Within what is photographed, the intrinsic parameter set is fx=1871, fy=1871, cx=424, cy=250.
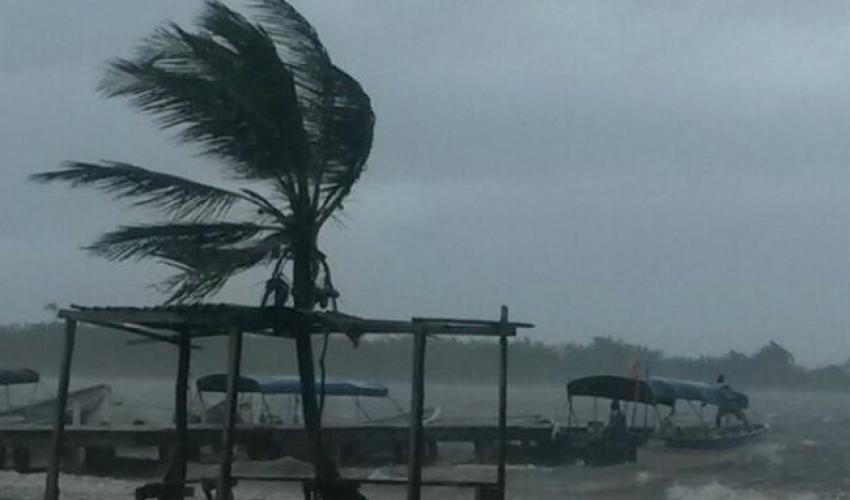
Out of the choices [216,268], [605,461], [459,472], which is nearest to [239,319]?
[216,268]

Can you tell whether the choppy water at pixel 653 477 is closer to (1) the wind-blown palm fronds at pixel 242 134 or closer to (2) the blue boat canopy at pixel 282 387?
Result: (2) the blue boat canopy at pixel 282 387

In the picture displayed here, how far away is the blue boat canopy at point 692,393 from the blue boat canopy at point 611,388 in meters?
1.35

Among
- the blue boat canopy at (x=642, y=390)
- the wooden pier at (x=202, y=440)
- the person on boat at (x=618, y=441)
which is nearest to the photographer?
the wooden pier at (x=202, y=440)

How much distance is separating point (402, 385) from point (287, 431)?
5572 centimetres

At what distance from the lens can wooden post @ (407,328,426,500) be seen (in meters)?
14.8

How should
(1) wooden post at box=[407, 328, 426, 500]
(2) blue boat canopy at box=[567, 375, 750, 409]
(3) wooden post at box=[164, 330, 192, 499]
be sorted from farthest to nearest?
(2) blue boat canopy at box=[567, 375, 750, 409] → (3) wooden post at box=[164, 330, 192, 499] → (1) wooden post at box=[407, 328, 426, 500]

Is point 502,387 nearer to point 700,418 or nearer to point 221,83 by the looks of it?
→ point 221,83

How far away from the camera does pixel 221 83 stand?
15.1 metres

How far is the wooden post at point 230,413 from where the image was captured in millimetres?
14539

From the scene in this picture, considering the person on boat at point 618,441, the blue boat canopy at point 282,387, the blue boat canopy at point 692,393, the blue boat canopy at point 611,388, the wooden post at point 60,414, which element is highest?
the blue boat canopy at point 692,393

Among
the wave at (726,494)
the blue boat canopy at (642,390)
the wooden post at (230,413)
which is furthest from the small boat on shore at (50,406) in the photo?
the wooden post at (230,413)

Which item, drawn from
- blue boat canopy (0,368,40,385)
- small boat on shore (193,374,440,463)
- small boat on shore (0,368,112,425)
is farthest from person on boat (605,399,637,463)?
blue boat canopy (0,368,40,385)

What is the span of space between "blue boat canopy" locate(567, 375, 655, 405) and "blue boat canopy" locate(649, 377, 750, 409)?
53.2 inches

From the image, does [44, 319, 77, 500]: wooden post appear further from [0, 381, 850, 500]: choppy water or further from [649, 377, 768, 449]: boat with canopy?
[649, 377, 768, 449]: boat with canopy
